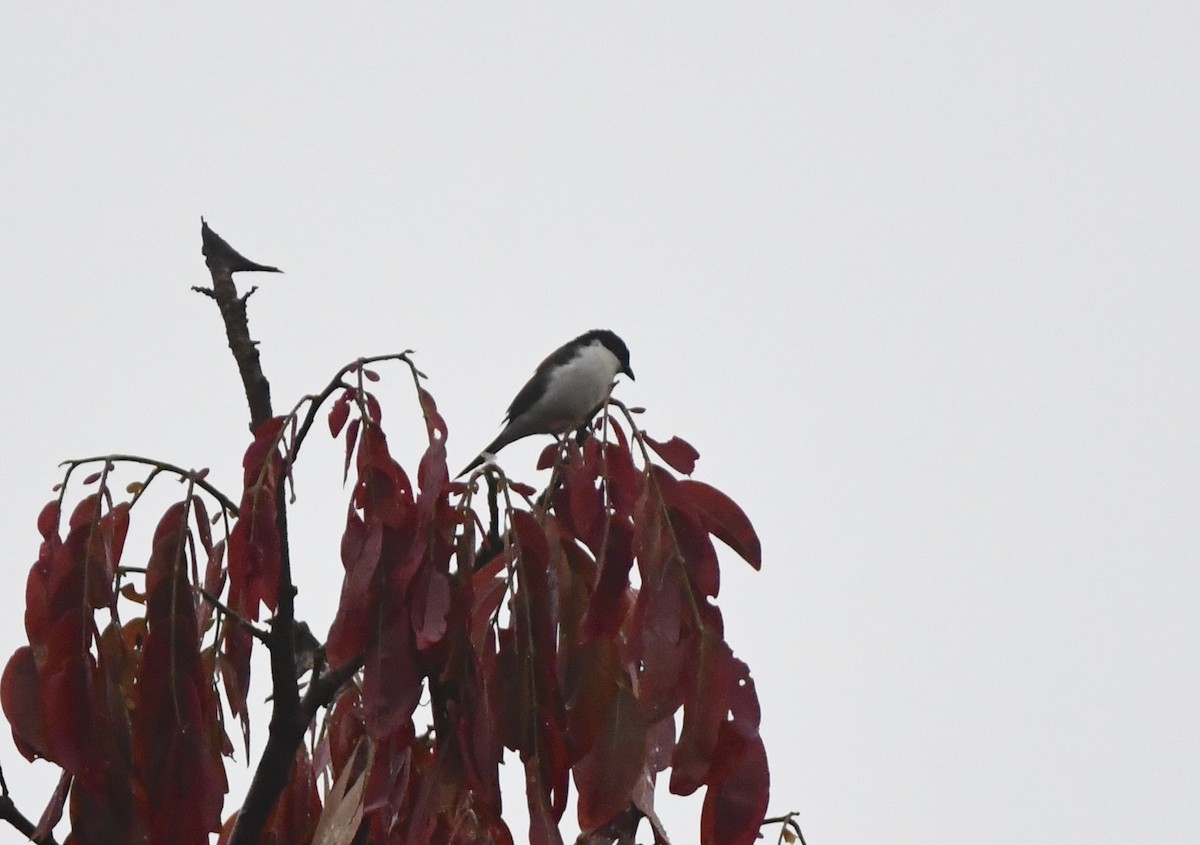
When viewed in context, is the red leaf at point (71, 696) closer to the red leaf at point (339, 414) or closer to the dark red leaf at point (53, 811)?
the dark red leaf at point (53, 811)

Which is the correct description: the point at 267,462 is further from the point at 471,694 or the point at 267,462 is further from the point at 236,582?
the point at 471,694

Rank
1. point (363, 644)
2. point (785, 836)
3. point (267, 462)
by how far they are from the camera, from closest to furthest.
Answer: point (363, 644) < point (267, 462) < point (785, 836)

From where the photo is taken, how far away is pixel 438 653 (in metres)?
2.31

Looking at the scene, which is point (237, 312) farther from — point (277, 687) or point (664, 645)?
point (664, 645)

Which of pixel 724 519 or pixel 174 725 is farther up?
pixel 724 519

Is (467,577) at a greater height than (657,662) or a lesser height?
greater

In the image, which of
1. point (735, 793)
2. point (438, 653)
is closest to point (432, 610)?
point (438, 653)

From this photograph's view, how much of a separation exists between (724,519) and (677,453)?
5.6 inches

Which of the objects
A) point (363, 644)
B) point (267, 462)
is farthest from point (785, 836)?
point (267, 462)

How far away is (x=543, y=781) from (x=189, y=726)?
56 centimetres

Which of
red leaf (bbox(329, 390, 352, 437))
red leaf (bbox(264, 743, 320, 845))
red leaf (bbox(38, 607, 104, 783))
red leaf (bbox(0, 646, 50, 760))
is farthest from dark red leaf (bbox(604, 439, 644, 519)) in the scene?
red leaf (bbox(264, 743, 320, 845))

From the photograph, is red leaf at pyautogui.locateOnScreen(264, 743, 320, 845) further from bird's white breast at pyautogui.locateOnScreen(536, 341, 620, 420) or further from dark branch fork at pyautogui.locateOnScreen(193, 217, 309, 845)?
bird's white breast at pyautogui.locateOnScreen(536, 341, 620, 420)

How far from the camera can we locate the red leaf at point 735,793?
2164 millimetres

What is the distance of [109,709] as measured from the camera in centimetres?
234
